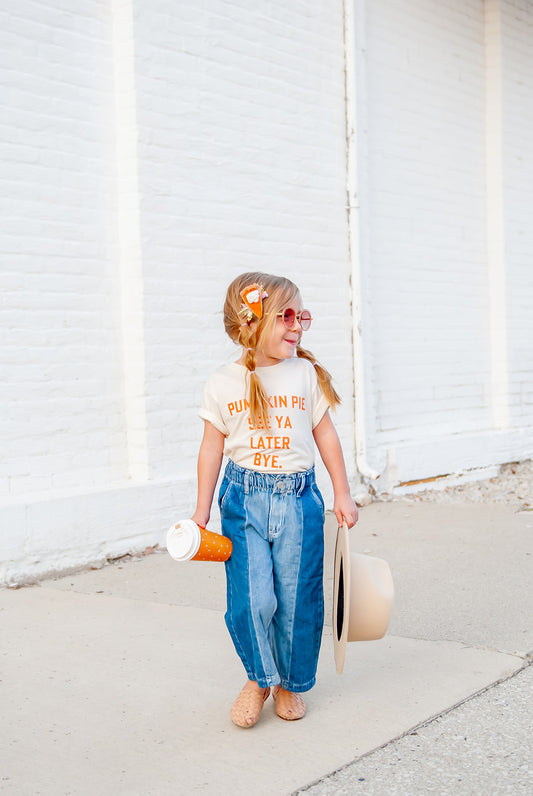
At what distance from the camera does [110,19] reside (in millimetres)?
5637

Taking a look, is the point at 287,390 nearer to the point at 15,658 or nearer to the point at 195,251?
the point at 15,658

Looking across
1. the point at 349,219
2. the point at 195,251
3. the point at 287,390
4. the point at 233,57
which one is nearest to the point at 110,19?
the point at 233,57

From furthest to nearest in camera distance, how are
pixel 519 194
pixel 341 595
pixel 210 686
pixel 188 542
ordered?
pixel 519 194
pixel 210 686
pixel 341 595
pixel 188 542

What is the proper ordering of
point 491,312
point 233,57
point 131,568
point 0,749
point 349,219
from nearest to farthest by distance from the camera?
1. point 0,749
2. point 131,568
3. point 233,57
4. point 349,219
5. point 491,312

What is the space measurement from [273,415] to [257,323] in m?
0.30

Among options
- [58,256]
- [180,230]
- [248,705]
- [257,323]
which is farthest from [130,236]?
[248,705]

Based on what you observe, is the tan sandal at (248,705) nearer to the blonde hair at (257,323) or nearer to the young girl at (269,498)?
the young girl at (269,498)

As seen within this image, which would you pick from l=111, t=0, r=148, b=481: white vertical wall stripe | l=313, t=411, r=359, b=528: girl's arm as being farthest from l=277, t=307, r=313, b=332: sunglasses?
l=111, t=0, r=148, b=481: white vertical wall stripe

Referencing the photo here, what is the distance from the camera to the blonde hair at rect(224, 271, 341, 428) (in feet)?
9.83

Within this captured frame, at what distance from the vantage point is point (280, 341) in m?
3.07

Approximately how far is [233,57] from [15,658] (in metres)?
4.18

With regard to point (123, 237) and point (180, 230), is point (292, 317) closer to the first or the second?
point (123, 237)

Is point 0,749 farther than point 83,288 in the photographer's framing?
No

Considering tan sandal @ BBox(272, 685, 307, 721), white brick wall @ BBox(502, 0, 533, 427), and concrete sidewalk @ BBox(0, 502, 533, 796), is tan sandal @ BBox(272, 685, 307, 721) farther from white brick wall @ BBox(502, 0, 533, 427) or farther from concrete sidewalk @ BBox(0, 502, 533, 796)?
white brick wall @ BBox(502, 0, 533, 427)
